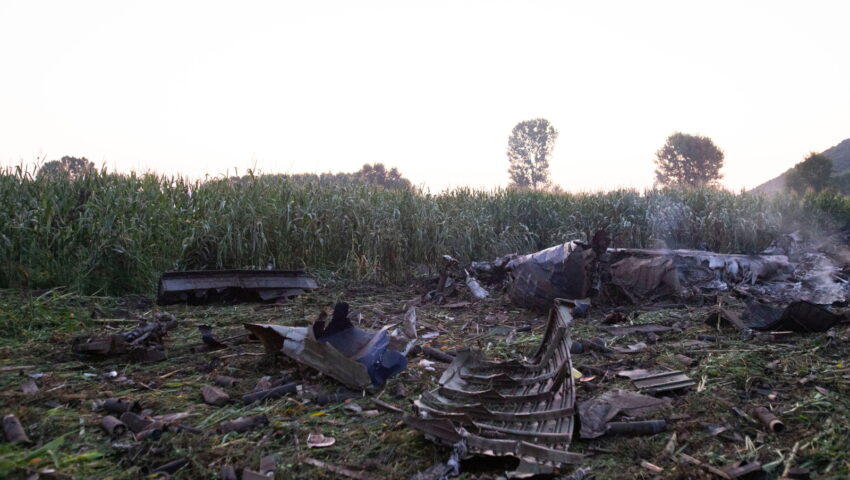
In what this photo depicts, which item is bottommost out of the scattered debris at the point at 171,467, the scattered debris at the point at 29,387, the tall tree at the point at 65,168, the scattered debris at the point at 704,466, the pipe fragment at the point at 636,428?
the scattered debris at the point at 704,466

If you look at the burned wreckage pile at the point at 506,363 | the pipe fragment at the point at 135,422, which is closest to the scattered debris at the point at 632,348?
the burned wreckage pile at the point at 506,363

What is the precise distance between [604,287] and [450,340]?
261cm

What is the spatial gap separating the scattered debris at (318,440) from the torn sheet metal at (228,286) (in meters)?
4.25

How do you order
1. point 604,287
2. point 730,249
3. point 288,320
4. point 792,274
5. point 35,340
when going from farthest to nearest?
point 730,249 < point 792,274 < point 604,287 < point 288,320 < point 35,340

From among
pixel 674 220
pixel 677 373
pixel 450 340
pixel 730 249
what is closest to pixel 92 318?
pixel 450 340

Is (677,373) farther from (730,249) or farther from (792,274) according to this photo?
(730,249)

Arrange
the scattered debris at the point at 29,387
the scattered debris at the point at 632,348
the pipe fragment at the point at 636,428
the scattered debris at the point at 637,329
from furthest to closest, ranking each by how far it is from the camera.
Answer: the scattered debris at the point at 637,329
the scattered debris at the point at 632,348
the scattered debris at the point at 29,387
the pipe fragment at the point at 636,428

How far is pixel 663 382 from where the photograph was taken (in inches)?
122

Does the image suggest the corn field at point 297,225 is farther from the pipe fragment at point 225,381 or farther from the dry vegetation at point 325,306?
the pipe fragment at point 225,381

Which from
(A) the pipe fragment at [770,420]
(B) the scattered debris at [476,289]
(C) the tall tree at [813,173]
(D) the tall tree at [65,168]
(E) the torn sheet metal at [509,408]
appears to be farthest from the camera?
(C) the tall tree at [813,173]

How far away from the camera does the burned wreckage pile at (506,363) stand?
2.21 m

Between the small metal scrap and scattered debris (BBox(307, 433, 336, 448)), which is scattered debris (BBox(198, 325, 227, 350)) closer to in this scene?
scattered debris (BBox(307, 433, 336, 448))

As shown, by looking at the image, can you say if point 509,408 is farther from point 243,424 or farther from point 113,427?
point 113,427

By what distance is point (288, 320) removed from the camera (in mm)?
5281
